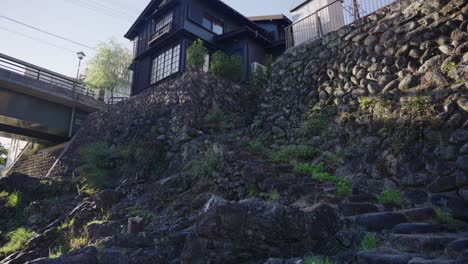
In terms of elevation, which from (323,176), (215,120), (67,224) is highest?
(215,120)

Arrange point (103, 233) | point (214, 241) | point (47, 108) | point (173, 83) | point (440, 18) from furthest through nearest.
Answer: point (47, 108) < point (173, 83) < point (440, 18) < point (103, 233) < point (214, 241)

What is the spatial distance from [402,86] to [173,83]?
951cm

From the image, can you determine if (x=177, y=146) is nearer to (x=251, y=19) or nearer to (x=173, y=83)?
(x=173, y=83)

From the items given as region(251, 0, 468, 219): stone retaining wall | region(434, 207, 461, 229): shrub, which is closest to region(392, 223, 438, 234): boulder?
region(434, 207, 461, 229): shrub

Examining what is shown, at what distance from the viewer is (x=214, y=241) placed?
4031 millimetres

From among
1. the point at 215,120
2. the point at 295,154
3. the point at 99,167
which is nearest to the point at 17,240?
the point at 99,167

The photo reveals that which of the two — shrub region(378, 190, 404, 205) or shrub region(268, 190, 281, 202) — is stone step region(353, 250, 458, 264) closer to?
shrub region(378, 190, 404, 205)

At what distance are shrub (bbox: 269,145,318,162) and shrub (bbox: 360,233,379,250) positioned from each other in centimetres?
452

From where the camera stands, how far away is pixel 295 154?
856 cm

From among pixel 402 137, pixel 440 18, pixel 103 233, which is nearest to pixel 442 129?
pixel 402 137

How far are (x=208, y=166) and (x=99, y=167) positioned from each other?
6.10 m

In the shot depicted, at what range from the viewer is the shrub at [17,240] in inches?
303

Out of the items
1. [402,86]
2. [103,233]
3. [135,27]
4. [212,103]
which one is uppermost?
[135,27]

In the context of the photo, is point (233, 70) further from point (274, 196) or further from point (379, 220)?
point (379, 220)
